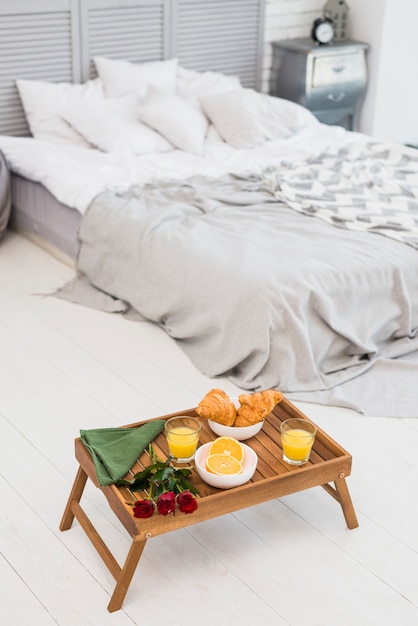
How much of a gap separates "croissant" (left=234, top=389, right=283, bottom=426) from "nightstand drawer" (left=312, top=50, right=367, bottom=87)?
3201mm

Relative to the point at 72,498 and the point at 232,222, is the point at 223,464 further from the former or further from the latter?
the point at 232,222

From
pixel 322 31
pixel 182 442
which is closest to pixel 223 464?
pixel 182 442

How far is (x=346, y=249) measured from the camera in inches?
123

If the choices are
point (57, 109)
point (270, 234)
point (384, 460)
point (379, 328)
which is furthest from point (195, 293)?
point (57, 109)

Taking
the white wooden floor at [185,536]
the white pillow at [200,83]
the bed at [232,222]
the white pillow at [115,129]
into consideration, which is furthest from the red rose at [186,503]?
the white pillow at [200,83]

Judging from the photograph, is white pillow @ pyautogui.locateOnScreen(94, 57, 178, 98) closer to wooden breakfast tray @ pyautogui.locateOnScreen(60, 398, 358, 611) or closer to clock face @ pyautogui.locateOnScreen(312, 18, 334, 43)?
clock face @ pyautogui.locateOnScreen(312, 18, 334, 43)

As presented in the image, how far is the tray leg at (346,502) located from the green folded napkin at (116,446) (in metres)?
0.46

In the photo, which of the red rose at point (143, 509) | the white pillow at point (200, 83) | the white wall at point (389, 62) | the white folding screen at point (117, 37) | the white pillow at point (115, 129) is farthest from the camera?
the white wall at point (389, 62)

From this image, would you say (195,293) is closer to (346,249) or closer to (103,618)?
(346,249)

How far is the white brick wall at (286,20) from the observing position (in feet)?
17.0

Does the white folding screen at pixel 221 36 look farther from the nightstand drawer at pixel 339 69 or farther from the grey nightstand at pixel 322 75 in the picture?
the nightstand drawer at pixel 339 69

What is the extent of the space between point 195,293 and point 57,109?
1.77 meters

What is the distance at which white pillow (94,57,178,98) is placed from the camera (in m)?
4.52

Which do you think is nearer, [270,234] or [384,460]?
[384,460]
